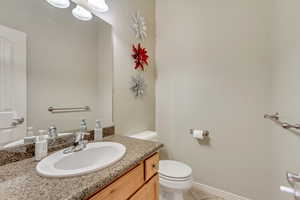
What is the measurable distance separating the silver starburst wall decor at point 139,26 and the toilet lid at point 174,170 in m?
1.59

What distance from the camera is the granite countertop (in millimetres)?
500

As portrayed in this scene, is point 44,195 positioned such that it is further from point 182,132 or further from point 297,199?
point 182,132

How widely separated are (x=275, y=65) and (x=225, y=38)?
1.90 ft

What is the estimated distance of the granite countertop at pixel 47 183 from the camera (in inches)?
19.7

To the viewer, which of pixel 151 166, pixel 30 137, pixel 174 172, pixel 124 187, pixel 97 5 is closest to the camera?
pixel 124 187

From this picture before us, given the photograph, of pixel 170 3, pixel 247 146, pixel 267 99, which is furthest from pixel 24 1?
pixel 247 146

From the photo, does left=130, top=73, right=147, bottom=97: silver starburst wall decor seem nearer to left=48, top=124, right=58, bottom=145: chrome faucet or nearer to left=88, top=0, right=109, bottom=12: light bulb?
left=88, top=0, right=109, bottom=12: light bulb

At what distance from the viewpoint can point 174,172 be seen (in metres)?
1.41

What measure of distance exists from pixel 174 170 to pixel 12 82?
1.49 meters

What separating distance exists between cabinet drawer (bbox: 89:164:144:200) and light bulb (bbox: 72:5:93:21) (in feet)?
4.10

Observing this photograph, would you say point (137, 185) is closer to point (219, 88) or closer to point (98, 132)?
point (98, 132)

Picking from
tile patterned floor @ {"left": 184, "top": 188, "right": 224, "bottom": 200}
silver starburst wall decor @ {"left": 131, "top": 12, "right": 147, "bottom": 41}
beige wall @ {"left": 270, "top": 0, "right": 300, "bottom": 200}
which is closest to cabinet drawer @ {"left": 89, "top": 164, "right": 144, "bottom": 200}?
beige wall @ {"left": 270, "top": 0, "right": 300, "bottom": 200}

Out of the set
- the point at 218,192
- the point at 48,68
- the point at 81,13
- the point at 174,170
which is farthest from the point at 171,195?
the point at 81,13

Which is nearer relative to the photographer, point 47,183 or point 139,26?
point 47,183
